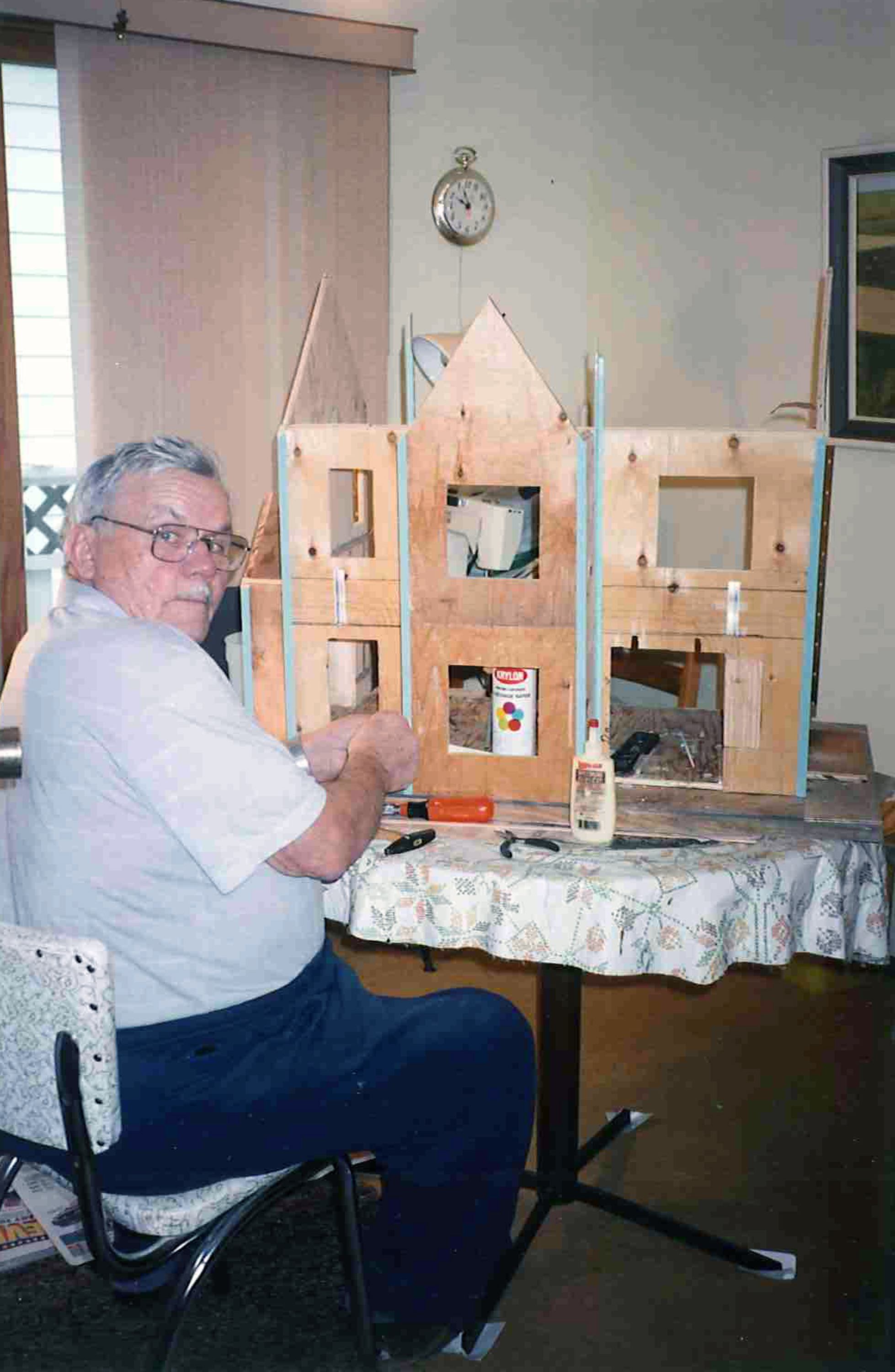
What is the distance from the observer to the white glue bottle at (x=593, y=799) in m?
1.93

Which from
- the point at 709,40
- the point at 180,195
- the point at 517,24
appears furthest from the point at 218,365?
the point at 709,40

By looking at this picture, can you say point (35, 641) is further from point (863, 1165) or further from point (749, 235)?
point (749, 235)

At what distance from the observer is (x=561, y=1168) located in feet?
7.45

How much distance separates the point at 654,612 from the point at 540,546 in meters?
0.22

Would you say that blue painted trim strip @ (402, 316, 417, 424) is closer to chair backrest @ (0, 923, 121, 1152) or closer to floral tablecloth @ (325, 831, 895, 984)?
floral tablecloth @ (325, 831, 895, 984)

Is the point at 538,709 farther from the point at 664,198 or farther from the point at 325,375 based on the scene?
the point at 664,198

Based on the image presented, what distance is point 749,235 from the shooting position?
3.89 meters

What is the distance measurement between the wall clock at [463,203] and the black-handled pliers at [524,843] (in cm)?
308

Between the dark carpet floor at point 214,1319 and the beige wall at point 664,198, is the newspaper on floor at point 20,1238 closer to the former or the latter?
the dark carpet floor at point 214,1319

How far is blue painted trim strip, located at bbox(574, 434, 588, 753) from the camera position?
2.02 m

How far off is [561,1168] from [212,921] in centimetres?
104

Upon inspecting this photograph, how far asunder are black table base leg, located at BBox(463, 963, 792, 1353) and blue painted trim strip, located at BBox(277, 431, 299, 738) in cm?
62

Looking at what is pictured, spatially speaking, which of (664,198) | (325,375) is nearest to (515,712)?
(325,375)

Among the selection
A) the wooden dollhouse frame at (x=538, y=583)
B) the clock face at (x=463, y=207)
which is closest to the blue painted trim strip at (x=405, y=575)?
the wooden dollhouse frame at (x=538, y=583)
